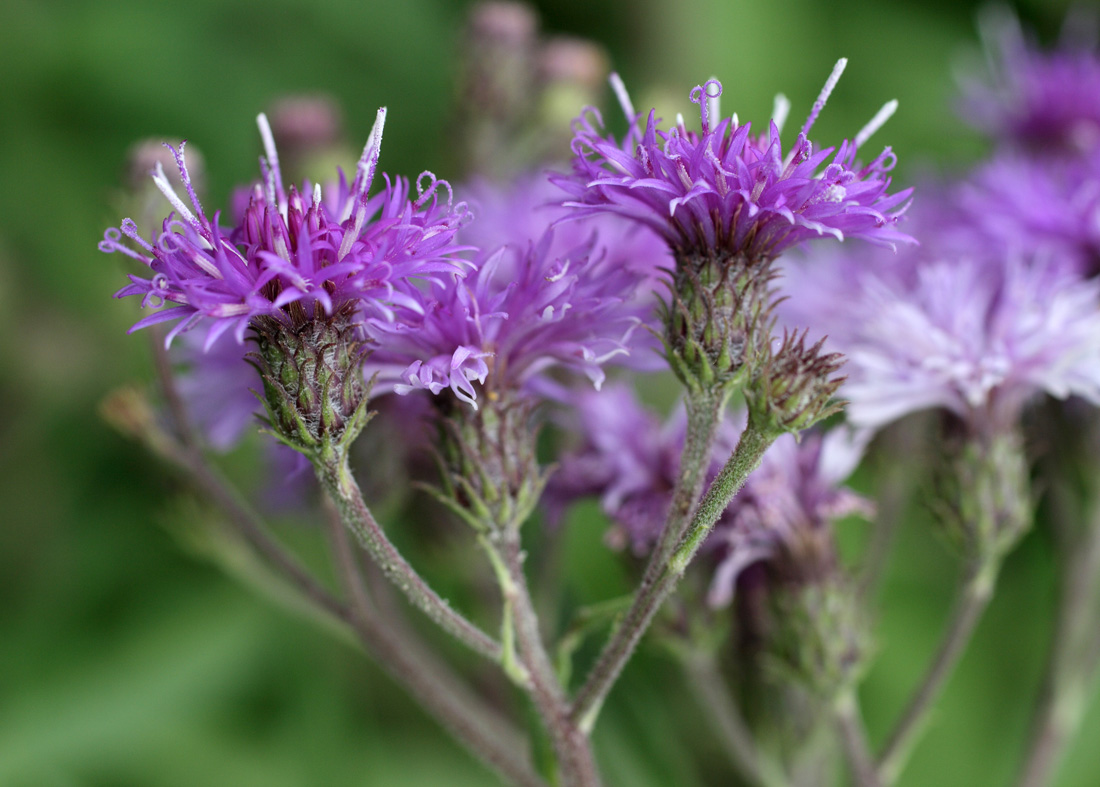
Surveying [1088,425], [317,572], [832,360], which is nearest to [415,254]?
[832,360]

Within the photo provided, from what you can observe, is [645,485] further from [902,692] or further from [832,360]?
[902,692]

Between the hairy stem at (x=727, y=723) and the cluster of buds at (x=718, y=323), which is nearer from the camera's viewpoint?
the cluster of buds at (x=718, y=323)

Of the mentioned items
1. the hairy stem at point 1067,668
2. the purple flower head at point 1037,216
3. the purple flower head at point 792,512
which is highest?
the purple flower head at point 1037,216

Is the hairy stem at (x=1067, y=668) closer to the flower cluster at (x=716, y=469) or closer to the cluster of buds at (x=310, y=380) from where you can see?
the flower cluster at (x=716, y=469)

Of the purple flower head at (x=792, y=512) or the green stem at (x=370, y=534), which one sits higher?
the green stem at (x=370, y=534)

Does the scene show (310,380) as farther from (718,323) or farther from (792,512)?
(792,512)

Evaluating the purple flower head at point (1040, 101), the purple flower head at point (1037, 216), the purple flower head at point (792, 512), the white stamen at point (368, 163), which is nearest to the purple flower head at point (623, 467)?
the purple flower head at point (792, 512)

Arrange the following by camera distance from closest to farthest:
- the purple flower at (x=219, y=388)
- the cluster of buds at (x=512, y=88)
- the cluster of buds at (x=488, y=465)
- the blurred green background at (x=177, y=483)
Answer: the cluster of buds at (x=488, y=465) < the purple flower at (x=219, y=388) < the blurred green background at (x=177, y=483) < the cluster of buds at (x=512, y=88)

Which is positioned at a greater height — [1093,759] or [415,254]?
[415,254]
